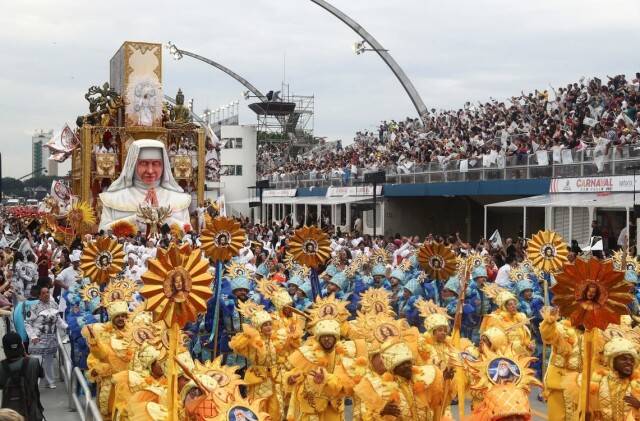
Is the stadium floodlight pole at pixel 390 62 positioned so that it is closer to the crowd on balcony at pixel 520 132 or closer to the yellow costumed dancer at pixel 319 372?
the crowd on balcony at pixel 520 132

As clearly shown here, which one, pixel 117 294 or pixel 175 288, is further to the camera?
pixel 117 294

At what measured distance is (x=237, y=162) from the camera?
51906 mm

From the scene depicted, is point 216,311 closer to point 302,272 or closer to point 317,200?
point 302,272

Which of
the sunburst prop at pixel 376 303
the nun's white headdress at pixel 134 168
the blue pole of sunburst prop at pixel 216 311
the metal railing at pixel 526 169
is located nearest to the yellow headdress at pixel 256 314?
the sunburst prop at pixel 376 303

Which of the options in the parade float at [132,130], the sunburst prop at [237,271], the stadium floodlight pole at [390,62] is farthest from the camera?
the stadium floodlight pole at [390,62]

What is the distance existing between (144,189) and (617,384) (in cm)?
2440

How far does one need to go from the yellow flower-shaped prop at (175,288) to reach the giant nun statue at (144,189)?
23.1 m

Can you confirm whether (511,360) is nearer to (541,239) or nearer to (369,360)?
(369,360)

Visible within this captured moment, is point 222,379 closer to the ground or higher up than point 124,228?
higher up

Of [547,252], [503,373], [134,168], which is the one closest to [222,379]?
[503,373]

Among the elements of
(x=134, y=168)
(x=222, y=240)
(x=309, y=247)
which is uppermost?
(x=134, y=168)

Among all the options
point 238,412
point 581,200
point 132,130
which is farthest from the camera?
point 132,130

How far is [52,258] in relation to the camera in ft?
64.9

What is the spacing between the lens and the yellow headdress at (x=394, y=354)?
6445 mm
